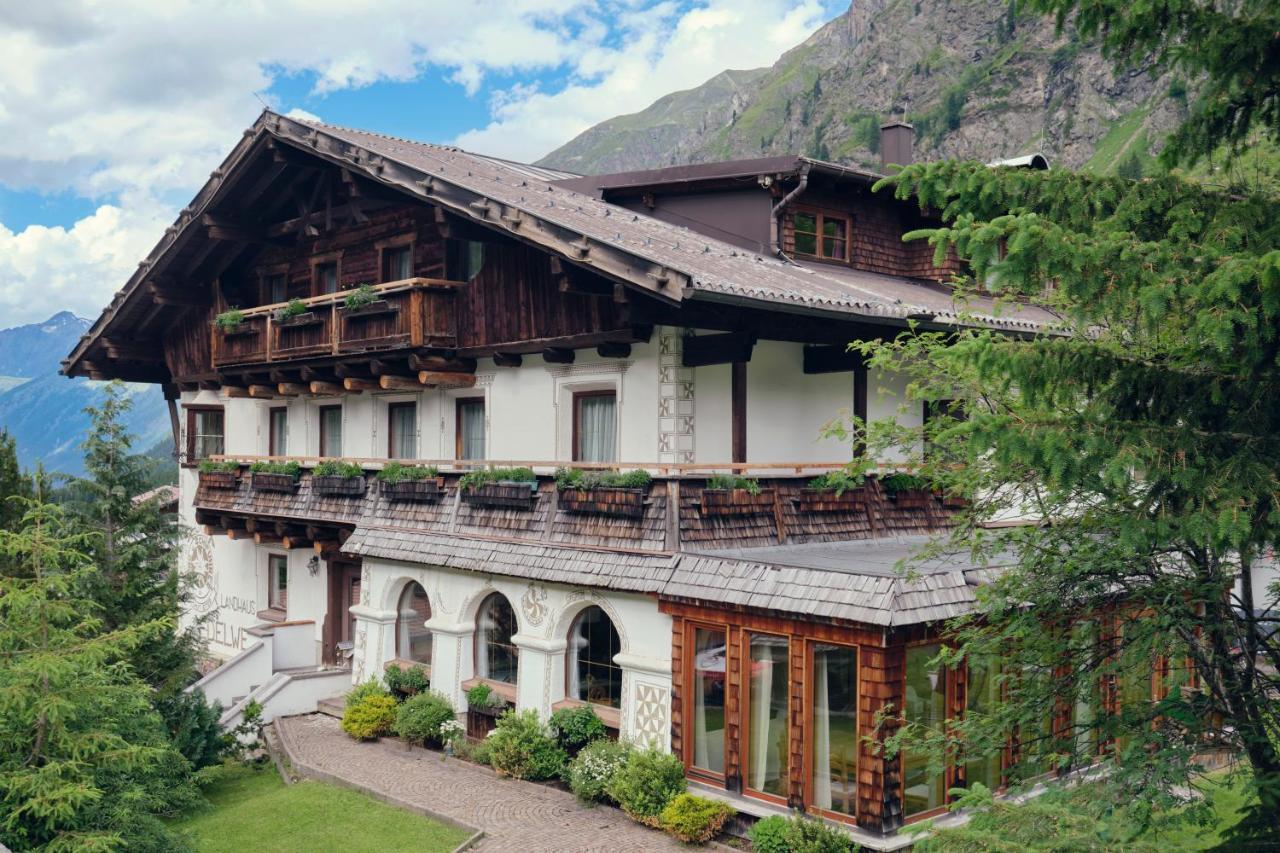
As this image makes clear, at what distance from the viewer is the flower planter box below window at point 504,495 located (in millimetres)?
16219

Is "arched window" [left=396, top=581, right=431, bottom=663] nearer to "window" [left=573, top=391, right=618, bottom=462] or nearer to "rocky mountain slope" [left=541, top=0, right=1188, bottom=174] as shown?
"window" [left=573, top=391, right=618, bottom=462]

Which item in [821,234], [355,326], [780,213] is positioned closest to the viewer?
[355,326]

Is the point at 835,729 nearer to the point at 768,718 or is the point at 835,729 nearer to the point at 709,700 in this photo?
the point at 768,718

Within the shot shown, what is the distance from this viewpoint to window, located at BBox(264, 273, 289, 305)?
23297 mm

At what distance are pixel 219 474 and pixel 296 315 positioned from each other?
16.3 ft

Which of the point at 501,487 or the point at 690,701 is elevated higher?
the point at 501,487

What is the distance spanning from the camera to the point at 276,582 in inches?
945

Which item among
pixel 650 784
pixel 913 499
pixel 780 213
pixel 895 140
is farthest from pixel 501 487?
pixel 895 140

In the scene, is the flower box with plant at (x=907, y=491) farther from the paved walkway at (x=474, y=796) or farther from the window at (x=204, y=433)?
the window at (x=204, y=433)

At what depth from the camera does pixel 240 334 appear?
73.0ft

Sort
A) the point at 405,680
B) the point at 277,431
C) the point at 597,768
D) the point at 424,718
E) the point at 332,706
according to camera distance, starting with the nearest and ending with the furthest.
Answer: the point at 597,768 → the point at 424,718 → the point at 405,680 → the point at 332,706 → the point at 277,431

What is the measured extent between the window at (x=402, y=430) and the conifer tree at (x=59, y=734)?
9.21 meters

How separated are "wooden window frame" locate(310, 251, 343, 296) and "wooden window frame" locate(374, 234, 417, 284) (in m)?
1.40

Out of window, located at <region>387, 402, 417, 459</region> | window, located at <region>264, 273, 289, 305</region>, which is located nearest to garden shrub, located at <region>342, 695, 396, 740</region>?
window, located at <region>387, 402, 417, 459</region>
